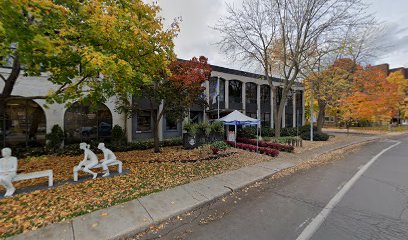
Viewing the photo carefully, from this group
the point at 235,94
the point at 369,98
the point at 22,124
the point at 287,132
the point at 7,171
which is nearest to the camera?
the point at 7,171

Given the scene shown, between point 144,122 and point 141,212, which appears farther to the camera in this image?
point 144,122

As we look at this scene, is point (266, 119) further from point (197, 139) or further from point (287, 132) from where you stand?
point (197, 139)

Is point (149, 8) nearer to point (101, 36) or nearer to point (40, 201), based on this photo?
point (101, 36)

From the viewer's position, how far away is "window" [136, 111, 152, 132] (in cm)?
1483

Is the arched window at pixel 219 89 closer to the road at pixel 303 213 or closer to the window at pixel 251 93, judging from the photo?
the window at pixel 251 93

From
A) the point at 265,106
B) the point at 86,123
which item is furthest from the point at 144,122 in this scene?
the point at 265,106

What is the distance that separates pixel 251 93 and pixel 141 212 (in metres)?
20.6

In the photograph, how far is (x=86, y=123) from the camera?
12.4 metres

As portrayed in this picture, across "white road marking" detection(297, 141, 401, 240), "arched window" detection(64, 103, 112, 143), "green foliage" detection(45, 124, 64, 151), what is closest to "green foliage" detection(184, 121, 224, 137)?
"arched window" detection(64, 103, 112, 143)

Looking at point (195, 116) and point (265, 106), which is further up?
point (265, 106)

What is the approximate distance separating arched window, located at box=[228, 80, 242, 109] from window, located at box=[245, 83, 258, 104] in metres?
1.22

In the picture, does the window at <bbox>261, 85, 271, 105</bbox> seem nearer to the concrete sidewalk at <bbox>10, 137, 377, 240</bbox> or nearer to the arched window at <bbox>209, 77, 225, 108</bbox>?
the arched window at <bbox>209, 77, 225, 108</bbox>

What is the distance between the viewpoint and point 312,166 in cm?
874

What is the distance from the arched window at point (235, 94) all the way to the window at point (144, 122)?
9234mm
